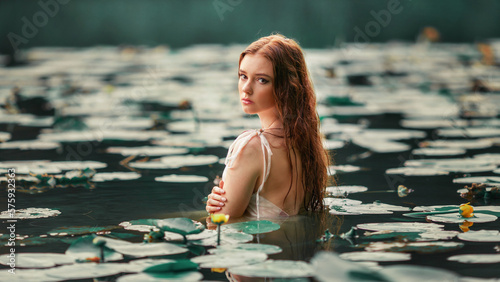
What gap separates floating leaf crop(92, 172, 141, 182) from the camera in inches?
147

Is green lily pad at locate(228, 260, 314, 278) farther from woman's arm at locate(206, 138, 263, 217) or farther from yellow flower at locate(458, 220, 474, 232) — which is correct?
yellow flower at locate(458, 220, 474, 232)

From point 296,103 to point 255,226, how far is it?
0.53 meters

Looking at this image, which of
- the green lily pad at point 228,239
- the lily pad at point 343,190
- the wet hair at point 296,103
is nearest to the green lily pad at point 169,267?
the green lily pad at point 228,239

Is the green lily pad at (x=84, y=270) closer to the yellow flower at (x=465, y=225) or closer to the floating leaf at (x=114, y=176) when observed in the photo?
the yellow flower at (x=465, y=225)

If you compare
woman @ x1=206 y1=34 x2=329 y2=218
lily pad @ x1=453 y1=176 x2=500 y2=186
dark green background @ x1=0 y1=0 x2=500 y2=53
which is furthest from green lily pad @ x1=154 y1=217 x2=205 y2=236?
dark green background @ x1=0 y1=0 x2=500 y2=53

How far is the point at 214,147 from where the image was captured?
15.7 ft

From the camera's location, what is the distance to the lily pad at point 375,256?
2.21 meters

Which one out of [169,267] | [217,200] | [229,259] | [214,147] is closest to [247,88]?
[217,200]

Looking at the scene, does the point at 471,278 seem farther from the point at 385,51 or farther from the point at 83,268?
the point at 385,51

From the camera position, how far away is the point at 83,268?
2094 mm

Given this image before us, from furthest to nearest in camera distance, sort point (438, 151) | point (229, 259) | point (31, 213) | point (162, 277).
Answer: point (438, 151) < point (31, 213) < point (229, 259) < point (162, 277)

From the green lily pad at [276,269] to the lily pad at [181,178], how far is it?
1.62m

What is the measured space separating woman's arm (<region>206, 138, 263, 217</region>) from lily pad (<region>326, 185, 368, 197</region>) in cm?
82

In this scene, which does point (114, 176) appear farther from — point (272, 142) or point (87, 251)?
point (87, 251)
